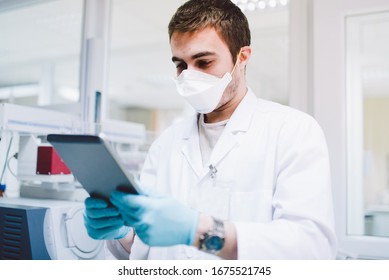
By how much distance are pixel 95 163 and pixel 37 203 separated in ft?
2.11

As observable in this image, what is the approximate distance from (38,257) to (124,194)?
537mm

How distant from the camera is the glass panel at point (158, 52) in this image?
258 cm

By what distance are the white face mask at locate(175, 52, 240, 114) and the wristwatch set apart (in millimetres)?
386

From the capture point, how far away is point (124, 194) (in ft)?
2.43

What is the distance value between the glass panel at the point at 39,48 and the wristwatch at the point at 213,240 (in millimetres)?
1584

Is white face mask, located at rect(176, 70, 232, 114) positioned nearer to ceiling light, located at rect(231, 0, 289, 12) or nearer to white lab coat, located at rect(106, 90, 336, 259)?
white lab coat, located at rect(106, 90, 336, 259)

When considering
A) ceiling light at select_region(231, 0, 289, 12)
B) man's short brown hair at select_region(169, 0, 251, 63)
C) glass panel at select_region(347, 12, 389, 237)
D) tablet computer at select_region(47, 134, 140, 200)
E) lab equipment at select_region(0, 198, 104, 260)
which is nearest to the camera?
tablet computer at select_region(47, 134, 140, 200)

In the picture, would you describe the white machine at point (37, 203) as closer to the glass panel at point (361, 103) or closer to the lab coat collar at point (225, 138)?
the lab coat collar at point (225, 138)

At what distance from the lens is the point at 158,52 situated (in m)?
3.86

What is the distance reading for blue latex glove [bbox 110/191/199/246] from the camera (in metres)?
0.74

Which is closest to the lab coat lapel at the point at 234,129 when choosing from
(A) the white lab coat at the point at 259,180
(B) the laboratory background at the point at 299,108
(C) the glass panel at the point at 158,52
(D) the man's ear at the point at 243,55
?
(A) the white lab coat at the point at 259,180

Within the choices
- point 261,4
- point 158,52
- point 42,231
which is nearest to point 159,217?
point 42,231

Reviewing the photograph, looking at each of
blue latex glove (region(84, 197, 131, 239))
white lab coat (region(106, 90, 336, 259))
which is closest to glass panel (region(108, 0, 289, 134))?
white lab coat (region(106, 90, 336, 259))

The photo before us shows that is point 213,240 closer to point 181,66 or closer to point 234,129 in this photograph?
point 234,129
